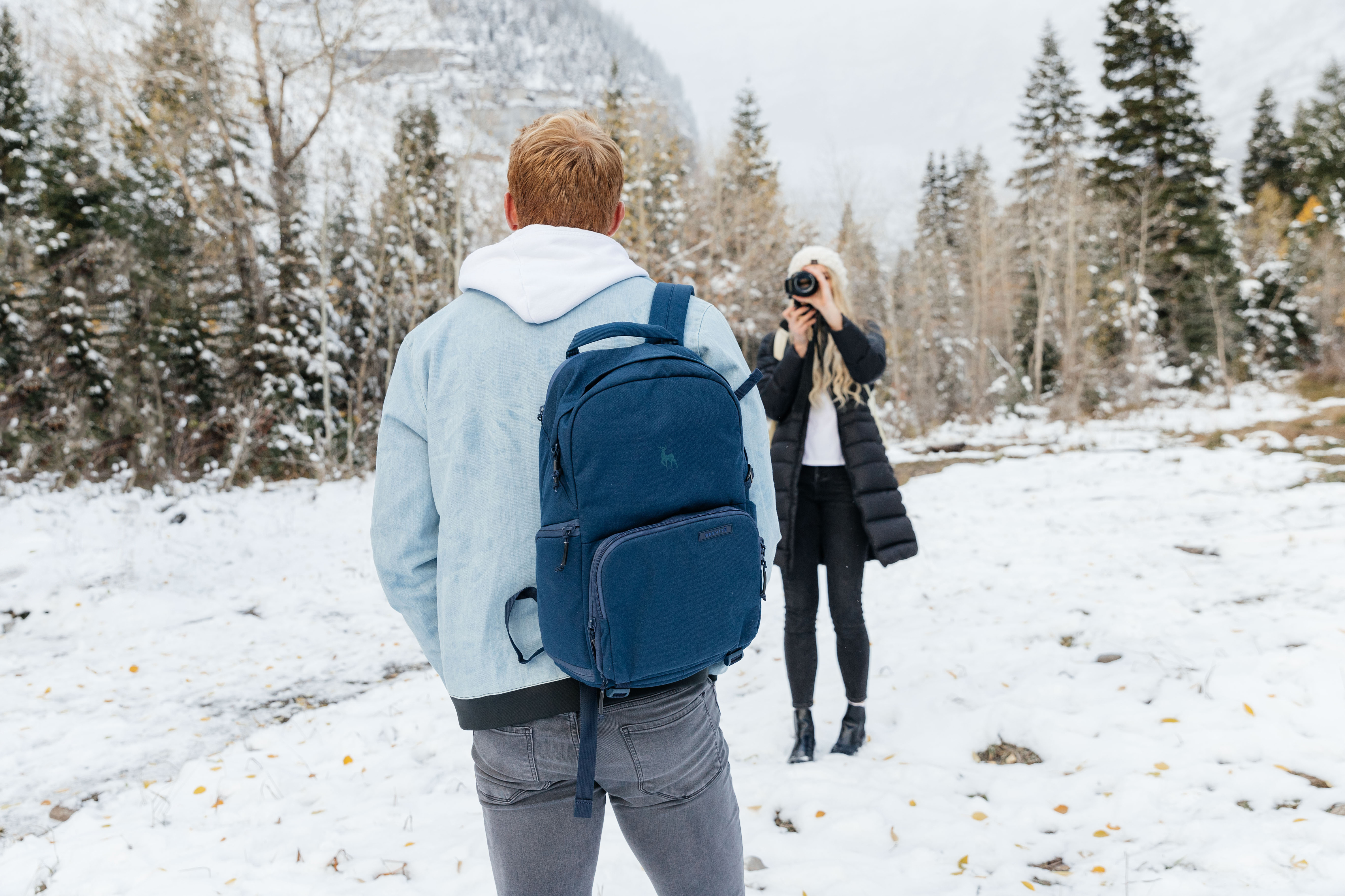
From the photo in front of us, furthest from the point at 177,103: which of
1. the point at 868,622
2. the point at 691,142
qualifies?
the point at 868,622

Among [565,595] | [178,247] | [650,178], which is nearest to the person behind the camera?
[565,595]

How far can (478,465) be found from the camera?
113cm

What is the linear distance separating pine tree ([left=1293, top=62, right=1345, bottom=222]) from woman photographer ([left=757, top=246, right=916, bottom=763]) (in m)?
39.5

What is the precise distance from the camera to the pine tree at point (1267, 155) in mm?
37000

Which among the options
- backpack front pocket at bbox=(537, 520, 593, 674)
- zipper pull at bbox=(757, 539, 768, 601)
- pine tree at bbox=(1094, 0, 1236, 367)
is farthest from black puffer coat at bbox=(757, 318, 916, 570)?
pine tree at bbox=(1094, 0, 1236, 367)

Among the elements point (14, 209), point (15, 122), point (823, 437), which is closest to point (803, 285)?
point (823, 437)

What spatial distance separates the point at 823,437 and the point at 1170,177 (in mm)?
28977

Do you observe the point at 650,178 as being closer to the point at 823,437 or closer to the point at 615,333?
the point at 823,437

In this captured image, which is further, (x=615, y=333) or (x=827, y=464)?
(x=827, y=464)

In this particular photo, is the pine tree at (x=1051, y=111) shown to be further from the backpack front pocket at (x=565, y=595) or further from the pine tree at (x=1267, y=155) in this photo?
the backpack front pocket at (x=565, y=595)

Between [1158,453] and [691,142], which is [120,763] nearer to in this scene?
[1158,453]

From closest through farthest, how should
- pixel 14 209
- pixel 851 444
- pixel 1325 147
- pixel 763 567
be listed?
pixel 763 567 < pixel 851 444 < pixel 14 209 < pixel 1325 147

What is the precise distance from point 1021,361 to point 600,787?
100 feet

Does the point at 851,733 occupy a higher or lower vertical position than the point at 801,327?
lower
